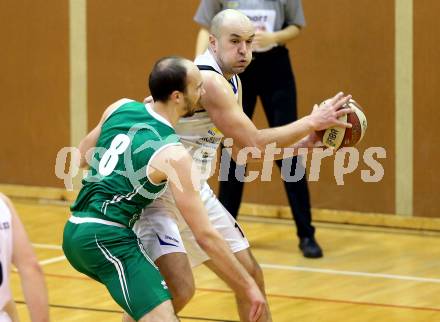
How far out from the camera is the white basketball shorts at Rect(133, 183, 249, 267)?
5.25 m

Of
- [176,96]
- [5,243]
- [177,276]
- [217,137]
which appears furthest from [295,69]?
[5,243]

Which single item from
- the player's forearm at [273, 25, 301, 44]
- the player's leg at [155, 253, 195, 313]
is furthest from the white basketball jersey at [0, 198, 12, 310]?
the player's forearm at [273, 25, 301, 44]

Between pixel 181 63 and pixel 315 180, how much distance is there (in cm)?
446

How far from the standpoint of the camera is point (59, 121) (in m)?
10.1

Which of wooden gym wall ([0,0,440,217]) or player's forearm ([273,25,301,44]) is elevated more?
player's forearm ([273,25,301,44])

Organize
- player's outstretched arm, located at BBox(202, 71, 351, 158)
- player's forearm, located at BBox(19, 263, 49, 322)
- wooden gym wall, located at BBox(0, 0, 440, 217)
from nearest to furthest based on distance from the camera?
1. player's forearm, located at BBox(19, 263, 49, 322)
2. player's outstretched arm, located at BBox(202, 71, 351, 158)
3. wooden gym wall, located at BBox(0, 0, 440, 217)

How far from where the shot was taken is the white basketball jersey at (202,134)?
5527 millimetres

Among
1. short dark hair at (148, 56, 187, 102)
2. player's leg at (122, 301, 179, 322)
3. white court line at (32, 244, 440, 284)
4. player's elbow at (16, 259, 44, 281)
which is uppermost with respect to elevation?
short dark hair at (148, 56, 187, 102)

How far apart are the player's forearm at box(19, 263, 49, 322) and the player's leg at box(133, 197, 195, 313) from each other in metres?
1.58

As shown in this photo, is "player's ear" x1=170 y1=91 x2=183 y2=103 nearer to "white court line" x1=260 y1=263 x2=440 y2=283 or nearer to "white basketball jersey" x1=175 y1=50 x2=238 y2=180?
"white basketball jersey" x1=175 y1=50 x2=238 y2=180

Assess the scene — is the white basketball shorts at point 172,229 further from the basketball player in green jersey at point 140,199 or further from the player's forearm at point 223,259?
the player's forearm at point 223,259

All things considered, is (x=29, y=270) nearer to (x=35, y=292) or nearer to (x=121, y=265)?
(x=35, y=292)

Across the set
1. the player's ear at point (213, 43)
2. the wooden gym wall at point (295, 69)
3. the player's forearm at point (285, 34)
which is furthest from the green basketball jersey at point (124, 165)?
the wooden gym wall at point (295, 69)

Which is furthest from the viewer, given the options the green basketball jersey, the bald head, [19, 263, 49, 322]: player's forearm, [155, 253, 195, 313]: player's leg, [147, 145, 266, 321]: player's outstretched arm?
the bald head
